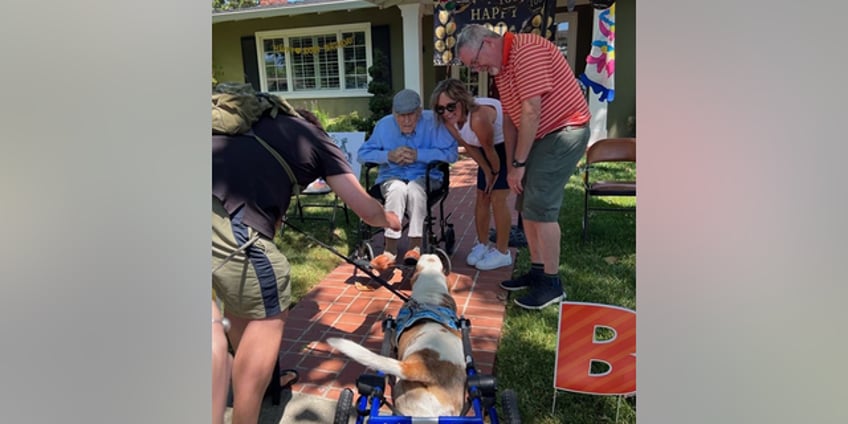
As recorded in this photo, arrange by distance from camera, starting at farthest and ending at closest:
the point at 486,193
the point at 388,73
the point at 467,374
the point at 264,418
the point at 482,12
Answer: the point at 388,73 → the point at 482,12 → the point at 486,193 → the point at 264,418 → the point at 467,374

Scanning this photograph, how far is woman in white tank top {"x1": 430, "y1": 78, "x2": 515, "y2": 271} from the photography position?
13.1 ft

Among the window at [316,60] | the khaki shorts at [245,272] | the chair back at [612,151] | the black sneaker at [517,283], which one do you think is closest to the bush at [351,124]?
the window at [316,60]

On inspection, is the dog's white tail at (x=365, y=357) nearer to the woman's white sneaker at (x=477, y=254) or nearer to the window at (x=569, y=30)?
the woman's white sneaker at (x=477, y=254)

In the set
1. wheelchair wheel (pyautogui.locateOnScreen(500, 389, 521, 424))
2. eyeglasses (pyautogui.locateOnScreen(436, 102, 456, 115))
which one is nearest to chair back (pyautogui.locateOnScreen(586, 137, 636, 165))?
eyeglasses (pyautogui.locateOnScreen(436, 102, 456, 115))

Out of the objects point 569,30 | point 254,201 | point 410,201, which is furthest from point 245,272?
point 569,30

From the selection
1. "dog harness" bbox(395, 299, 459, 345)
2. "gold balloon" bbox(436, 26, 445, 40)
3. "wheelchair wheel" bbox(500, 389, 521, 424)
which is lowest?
"wheelchair wheel" bbox(500, 389, 521, 424)

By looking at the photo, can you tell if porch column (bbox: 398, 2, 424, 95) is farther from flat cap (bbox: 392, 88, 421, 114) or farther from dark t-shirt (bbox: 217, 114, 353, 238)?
dark t-shirt (bbox: 217, 114, 353, 238)

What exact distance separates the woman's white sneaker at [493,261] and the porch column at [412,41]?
6.93 metres

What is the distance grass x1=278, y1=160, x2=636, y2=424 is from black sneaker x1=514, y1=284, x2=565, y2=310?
0.17 feet

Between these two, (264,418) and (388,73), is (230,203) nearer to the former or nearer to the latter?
(264,418)

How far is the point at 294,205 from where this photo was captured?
6.84 meters

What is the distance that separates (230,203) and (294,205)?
503cm

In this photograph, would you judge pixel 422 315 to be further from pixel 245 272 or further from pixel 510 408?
pixel 245 272

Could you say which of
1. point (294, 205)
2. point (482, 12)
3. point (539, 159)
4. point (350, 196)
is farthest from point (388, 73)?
point (350, 196)
